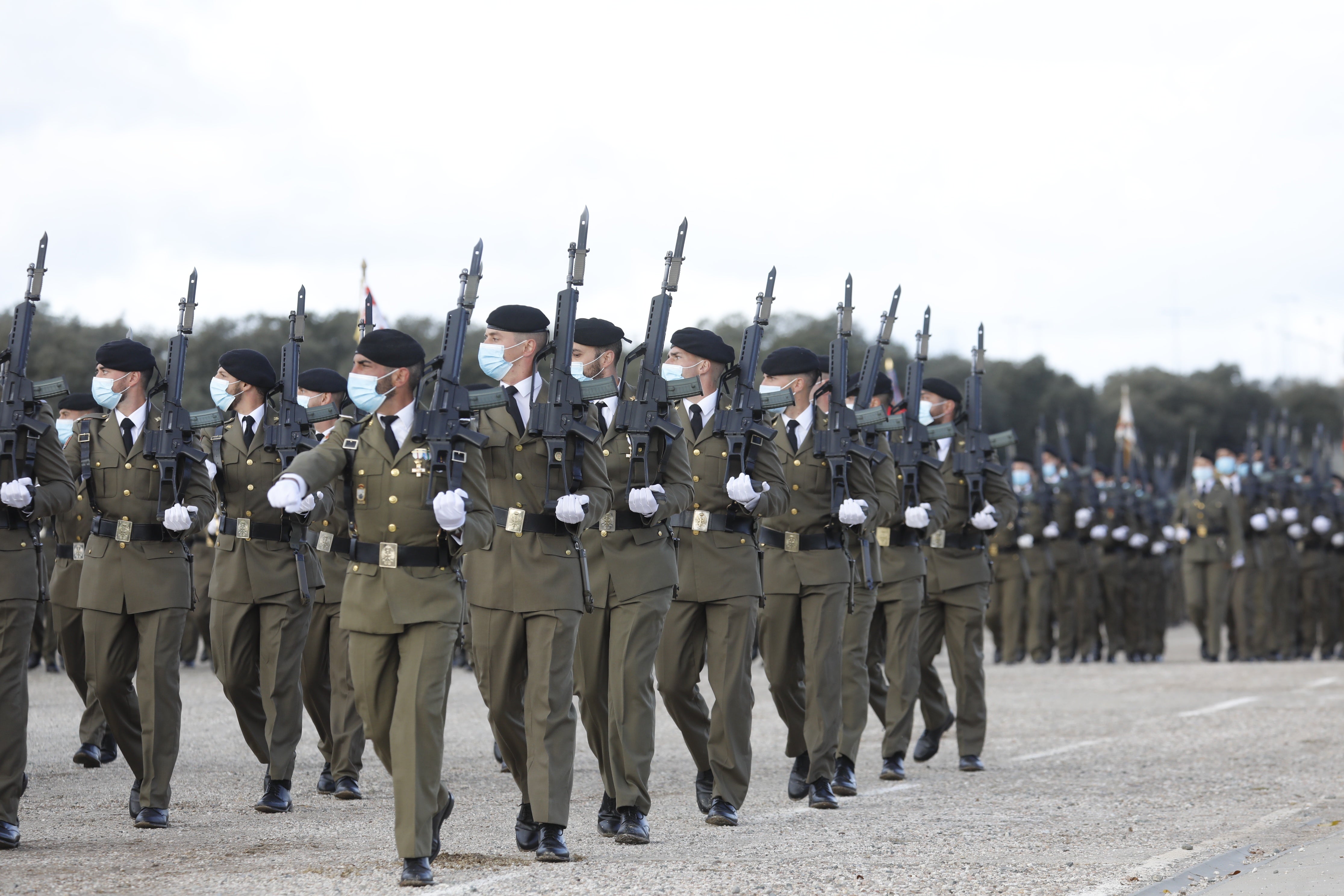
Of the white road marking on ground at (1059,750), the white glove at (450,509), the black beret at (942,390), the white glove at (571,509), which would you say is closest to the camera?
the white glove at (450,509)

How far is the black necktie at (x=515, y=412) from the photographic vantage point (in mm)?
7301

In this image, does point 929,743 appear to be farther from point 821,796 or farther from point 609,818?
point 609,818

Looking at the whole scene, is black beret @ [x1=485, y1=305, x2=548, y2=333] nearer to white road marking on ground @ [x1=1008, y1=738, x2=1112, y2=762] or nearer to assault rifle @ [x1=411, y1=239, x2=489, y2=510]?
assault rifle @ [x1=411, y1=239, x2=489, y2=510]

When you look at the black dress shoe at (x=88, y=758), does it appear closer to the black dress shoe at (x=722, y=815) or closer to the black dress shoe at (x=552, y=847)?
the black dress shoe at (x=722, y=815)

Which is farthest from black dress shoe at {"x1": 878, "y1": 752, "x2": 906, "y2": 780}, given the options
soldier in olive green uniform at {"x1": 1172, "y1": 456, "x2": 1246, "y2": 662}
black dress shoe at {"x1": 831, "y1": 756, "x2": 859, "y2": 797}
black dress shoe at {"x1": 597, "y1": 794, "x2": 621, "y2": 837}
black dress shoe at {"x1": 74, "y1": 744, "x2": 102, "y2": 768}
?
soldier in olive green uniform at {"x1": 1172, "y1": 456, "x2": 1246, "y2": 662}

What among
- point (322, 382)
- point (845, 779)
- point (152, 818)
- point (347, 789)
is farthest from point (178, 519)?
point (845, 779)

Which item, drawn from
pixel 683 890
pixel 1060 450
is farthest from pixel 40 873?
pixel 1060 450

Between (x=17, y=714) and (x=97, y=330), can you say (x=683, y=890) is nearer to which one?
(x=17, y=714)

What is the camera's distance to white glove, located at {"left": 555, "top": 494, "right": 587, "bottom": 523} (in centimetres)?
695

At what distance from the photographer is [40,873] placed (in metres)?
6.64

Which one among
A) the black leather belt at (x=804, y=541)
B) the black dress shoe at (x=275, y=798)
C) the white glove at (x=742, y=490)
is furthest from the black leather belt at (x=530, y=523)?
the black dress shoe at (x=275, y=798)

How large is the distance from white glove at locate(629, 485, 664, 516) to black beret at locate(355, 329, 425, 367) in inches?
51.8

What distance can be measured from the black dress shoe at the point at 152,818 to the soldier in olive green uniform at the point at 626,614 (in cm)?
207

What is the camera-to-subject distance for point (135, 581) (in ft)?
26.8
